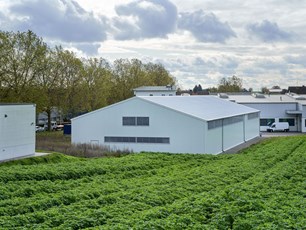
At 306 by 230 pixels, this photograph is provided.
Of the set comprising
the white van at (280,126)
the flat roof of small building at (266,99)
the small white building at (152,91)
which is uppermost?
the small white building at (152,91)

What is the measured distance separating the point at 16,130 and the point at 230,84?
346 ft

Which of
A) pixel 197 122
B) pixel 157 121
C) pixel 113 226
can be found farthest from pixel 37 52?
pixel 113 226

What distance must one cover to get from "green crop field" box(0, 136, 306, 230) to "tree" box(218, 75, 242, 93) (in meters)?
104

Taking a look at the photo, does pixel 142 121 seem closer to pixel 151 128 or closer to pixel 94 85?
pixel 151 128

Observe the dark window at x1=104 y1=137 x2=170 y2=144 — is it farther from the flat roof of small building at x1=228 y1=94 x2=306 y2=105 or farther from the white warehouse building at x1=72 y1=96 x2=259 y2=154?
the flat roof of small building at x1=228 y1=94 x2=306 y2=105

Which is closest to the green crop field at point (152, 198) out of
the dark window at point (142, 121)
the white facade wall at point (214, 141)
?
the white facade wall at point (214, 141)

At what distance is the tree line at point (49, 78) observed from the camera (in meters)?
53.2

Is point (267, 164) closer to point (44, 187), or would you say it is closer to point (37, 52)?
point (44, 187)

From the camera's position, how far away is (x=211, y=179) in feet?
68.3

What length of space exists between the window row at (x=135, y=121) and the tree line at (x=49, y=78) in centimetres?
1516

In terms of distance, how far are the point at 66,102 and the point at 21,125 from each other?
31488 millimetres

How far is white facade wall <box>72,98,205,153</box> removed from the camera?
41094mm

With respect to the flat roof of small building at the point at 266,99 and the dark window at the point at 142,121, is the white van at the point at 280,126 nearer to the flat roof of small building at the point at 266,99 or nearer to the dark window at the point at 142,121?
the flat roof of small building at the point at 266,99

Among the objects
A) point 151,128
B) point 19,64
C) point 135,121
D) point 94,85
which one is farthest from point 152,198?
point 94,85
